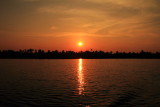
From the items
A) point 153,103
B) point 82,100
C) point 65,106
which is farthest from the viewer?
point 82,100

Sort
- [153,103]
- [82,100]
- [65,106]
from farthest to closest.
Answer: [82,100], [153,103], [65,106]

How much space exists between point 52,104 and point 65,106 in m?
1.96

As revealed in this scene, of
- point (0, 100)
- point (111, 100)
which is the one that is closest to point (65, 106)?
point (111, 100)

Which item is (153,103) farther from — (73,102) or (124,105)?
(73,102)

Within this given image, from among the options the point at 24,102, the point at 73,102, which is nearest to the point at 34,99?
the point at 24,102

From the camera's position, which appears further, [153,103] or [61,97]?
[61,97]

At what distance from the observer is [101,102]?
2566 centimetres

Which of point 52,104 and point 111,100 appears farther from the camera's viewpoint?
point 111,100

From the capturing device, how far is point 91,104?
24688 millimetres

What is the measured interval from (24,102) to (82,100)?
840 centimetres

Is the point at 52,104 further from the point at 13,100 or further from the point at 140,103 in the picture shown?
the point at 140,103

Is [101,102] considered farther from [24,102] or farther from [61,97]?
[24,102]

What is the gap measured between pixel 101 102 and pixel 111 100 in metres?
2.14

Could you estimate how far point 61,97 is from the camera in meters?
28.7
